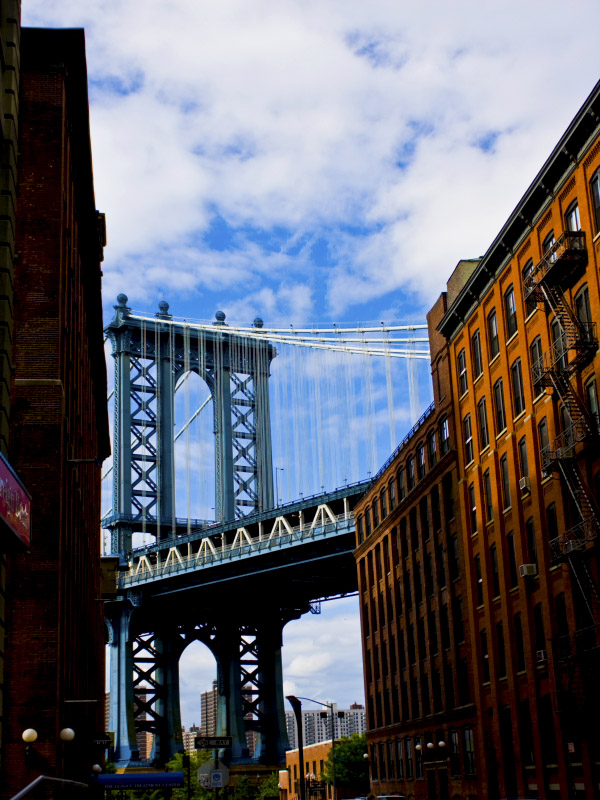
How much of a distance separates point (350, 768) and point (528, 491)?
63744 mm

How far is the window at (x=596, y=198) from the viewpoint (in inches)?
1513

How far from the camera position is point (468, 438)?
53344 millimetres

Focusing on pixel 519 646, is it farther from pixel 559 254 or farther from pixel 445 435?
pixel 559 254

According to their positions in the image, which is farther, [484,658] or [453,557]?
[453,557]

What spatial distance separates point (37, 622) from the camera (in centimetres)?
2691

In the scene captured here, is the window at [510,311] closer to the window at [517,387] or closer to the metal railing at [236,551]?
the window at [517,387]

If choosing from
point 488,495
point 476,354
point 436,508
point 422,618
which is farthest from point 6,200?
point 422,618

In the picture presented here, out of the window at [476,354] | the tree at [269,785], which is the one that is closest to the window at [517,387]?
the window at [476,354]

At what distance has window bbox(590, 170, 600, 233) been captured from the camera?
38438mm

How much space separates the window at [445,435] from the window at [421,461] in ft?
11.6

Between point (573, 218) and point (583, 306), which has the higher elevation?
point (573, 218)

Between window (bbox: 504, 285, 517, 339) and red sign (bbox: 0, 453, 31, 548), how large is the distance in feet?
111

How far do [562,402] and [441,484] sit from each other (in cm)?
1659

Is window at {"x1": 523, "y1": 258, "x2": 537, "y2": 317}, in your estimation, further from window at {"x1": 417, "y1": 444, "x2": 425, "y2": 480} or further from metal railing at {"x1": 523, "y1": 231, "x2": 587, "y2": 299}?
window at {"x1": 417, "y1": 444, "x2": 425, "y2": 480}
